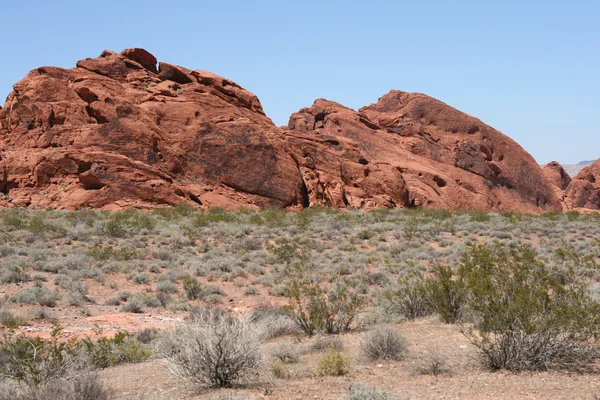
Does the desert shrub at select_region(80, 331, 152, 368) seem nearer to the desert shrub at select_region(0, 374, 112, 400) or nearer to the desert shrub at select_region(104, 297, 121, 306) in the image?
the desert shrub at select_region(0, 374, 112, 400)

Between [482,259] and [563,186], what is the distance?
61.8m

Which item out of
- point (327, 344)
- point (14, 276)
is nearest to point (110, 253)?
point (14, 276)

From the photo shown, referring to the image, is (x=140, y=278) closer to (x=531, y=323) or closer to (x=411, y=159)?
(x=531, y=323)

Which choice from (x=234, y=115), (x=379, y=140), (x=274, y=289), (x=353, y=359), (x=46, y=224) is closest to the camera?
(x=353, y=359)

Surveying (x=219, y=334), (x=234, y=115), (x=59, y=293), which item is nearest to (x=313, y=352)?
(x=219, y=334)

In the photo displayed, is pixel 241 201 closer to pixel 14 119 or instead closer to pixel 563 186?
pixel 14 119

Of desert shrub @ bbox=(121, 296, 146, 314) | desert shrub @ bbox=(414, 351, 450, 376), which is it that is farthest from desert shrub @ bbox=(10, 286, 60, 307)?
desert shrub @ bbox=(414, 351, 450, 376)

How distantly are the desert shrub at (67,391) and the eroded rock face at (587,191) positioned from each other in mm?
57013

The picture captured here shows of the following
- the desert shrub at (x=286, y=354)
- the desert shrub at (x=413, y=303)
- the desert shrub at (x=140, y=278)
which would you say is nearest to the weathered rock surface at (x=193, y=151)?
the desert shrub at (x=140, y=278)

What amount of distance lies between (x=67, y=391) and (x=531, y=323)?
5.02 m

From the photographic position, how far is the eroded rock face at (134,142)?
2842 cm

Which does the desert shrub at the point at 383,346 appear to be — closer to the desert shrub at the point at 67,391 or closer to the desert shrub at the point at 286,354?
the desert shrub at the point at 286,354

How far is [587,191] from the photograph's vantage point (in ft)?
181

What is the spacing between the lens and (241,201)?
105ft
